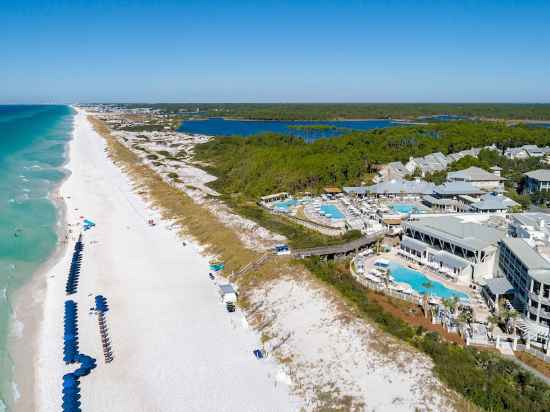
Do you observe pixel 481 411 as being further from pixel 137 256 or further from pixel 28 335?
pixel 137 256

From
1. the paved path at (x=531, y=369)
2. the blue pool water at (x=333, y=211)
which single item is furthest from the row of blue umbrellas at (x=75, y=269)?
the paved path at (x=531, y=369)

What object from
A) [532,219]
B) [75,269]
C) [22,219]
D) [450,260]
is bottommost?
[75,269]

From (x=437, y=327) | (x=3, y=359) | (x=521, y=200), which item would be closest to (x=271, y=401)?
(x=437, y=327)

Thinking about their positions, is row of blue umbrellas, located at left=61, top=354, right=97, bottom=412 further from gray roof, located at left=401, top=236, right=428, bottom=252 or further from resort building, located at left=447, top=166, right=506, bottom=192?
resort building, located at left=447, top=166, right=506, bottom=192

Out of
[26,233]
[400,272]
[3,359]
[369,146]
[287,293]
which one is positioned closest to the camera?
[3,359]

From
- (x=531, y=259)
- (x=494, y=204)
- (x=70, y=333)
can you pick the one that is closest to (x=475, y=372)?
(x=531, y=259)

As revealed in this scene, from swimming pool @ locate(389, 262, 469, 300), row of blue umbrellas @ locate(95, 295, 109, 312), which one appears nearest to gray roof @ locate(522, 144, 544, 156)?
swimming pool @ locate(389, 262, 469, 300)

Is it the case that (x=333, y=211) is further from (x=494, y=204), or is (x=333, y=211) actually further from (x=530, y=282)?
(x=530, y=282)
